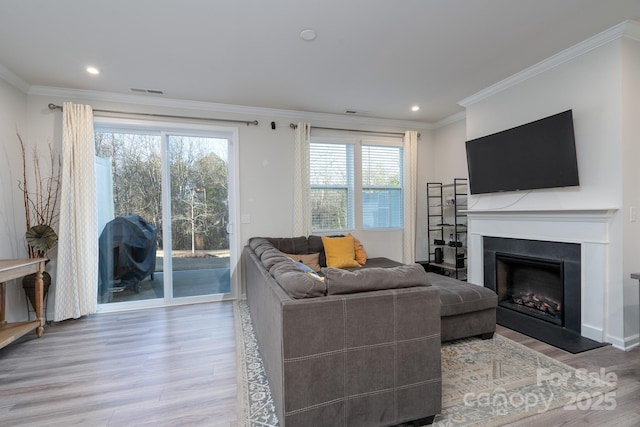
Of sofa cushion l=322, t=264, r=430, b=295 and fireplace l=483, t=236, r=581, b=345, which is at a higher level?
sofa cushion l=322, t=264, r=430, b=295

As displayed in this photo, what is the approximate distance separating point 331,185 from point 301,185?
0.55 metres

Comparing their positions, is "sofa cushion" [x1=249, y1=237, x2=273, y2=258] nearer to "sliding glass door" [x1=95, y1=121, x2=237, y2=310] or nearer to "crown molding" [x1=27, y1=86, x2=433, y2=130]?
"sliding glass door" [x1=95, y1=121, x2=237, y2=310]

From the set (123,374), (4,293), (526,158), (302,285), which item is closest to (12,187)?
(4,293)

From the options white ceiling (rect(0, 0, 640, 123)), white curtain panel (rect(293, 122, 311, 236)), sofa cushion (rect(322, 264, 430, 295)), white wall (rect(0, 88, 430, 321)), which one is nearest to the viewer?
sofa cushion (rect(322, 264, 430, 295))

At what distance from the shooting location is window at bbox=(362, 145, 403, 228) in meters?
4.72

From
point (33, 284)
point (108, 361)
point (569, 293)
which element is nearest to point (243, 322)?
point (108, 361)

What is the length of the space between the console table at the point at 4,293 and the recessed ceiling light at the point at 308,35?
316cm

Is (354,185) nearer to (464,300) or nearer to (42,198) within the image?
(464,300)

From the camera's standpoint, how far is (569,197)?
284 centimetres

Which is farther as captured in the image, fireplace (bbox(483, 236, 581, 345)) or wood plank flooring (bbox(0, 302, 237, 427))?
fireplace (bbox(483, 236, 581, 345))

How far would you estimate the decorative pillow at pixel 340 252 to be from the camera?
388 cm

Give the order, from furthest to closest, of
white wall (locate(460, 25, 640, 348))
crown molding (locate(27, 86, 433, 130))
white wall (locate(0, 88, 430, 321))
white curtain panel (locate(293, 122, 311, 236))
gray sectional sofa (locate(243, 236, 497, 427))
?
white curtain panel (locate(293, 122, 311, 236)) → crown molding (locate(27, 86, 433, 130)) → white wall (locate(0, 88, 430, 321)) → white wall (locate(460, 25, 640, 348)) → gray sectional sofa (locate(243, 236, 497, 427))

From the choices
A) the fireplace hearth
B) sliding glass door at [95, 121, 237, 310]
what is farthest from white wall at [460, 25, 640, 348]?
sliding glass door at [95, 121, 237, 310]

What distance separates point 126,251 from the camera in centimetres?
380
